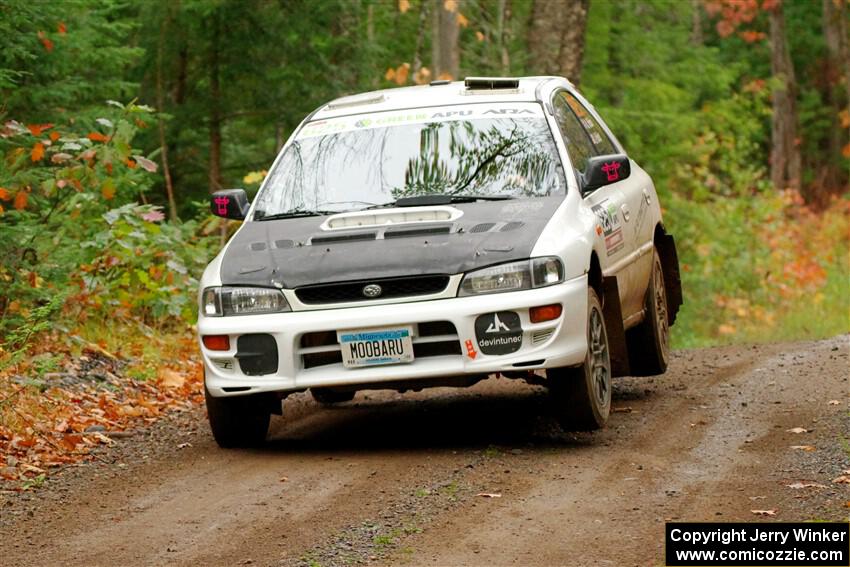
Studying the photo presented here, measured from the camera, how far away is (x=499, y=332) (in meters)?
7.50

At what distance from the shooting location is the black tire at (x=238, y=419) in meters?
8.19

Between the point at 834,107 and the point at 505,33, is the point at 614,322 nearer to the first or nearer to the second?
the point at 505,33

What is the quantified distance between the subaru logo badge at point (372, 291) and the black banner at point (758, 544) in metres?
2.28

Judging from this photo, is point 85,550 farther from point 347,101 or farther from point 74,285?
point 74,285

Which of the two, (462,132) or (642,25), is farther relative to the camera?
(642,25)

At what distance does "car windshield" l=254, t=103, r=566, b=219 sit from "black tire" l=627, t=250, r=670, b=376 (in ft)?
6.24

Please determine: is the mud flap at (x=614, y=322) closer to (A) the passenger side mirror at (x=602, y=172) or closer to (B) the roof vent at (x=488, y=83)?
(A) the passenger side mirror at (x=602, y=172)

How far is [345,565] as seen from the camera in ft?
18.2

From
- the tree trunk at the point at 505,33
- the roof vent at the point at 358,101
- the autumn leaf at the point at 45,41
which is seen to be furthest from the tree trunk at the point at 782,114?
the roof vent at the point at 358,101

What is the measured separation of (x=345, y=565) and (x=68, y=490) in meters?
2.46

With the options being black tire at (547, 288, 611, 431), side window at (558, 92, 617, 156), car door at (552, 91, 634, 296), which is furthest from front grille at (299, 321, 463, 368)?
side window at (558, 92, 617, 156)

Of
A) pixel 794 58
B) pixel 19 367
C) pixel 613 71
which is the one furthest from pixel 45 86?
pixel 794 58

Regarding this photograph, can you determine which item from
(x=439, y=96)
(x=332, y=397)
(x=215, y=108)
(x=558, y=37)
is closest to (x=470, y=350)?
(x=439, y=96)

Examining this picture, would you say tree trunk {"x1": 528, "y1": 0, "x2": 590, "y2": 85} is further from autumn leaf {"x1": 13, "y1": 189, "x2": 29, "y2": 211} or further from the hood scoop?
the hood scoop
